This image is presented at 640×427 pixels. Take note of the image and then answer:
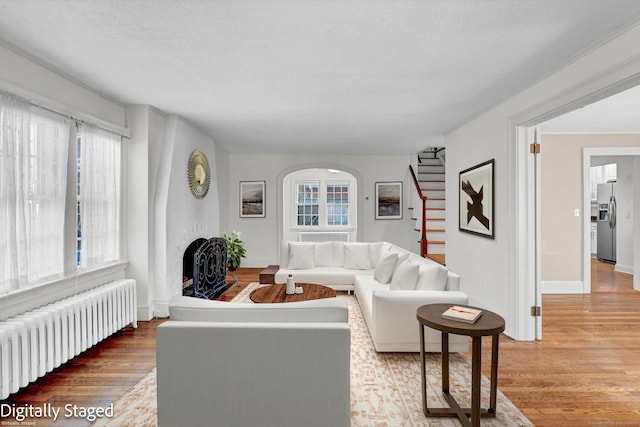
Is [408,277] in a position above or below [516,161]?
below

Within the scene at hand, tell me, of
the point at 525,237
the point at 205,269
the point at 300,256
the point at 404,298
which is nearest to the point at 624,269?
the point at 525,237

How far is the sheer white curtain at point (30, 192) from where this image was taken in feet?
8.26

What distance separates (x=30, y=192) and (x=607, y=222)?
9.85m

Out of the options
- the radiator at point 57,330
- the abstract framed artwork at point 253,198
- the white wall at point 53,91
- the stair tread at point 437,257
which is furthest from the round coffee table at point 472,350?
the abstract framed artwork at point 253,198

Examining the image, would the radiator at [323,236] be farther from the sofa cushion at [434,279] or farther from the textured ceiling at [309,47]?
the sofa cushion at [434,279]

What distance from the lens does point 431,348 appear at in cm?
312

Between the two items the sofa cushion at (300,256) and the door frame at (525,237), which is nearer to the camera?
the door frame at (525,237)

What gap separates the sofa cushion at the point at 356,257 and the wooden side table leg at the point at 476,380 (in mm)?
3571

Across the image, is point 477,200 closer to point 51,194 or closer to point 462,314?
point 462,314

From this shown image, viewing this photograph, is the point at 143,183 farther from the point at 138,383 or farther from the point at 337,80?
the point at 337,80

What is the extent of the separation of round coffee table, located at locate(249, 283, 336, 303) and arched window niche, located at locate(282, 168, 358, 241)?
201 inches

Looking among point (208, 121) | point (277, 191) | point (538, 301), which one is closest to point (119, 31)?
point (208, 121)

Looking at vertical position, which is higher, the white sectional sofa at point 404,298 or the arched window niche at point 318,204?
the arched window niche at point 318,204

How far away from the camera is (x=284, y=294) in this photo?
149 inches
